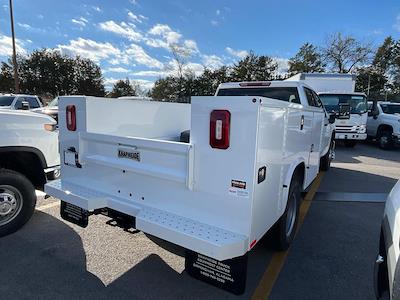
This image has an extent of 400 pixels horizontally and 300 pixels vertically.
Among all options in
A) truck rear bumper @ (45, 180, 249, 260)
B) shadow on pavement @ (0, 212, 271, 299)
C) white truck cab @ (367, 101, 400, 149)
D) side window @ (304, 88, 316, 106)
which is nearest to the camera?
truck rear bumper @ (45, 180, 249, 260)

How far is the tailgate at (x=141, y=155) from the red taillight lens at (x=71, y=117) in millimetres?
166

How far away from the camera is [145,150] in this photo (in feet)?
9.00

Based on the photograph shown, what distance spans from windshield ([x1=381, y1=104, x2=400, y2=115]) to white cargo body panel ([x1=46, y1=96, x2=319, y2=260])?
13.2 m

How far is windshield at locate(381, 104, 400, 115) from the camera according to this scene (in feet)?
46.6

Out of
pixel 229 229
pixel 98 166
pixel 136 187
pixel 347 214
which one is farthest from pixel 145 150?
pixel 347 214

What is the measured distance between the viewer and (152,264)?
3291mm

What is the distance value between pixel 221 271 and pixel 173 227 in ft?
1.59

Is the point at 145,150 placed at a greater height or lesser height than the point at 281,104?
lesser

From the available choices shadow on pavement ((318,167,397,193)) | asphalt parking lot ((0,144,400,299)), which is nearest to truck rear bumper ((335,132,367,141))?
shadow on pavement ((318,167,397,193))

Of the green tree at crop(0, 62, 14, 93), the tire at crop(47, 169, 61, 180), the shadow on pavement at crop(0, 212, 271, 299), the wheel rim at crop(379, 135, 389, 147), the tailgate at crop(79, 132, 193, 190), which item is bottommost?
the shadow on pavement at crop(0, 212, 271, 299)

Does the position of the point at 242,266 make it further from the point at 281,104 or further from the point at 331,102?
the point at 331,102

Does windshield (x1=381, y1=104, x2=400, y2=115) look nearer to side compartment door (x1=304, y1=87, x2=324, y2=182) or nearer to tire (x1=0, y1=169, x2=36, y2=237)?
side compartment door (x1=304, y1=87, x2=324, y2=182)

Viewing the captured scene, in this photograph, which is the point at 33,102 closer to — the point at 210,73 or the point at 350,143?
the point at 350,143

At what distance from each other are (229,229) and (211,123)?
81 centimetres
